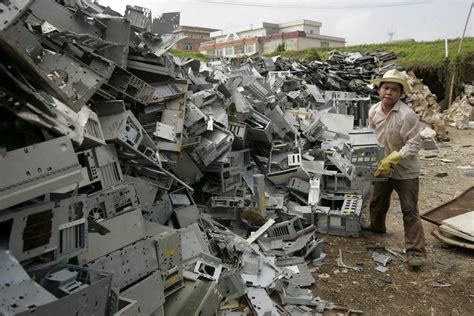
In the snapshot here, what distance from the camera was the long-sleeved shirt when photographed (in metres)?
4.08

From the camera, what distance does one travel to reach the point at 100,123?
10.7 feet

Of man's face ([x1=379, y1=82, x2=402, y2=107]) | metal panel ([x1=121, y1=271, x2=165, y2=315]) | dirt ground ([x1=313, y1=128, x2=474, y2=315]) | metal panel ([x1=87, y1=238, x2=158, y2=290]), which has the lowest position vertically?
dirt ground ([x1=313, y1=128, x2=474, y2=315])

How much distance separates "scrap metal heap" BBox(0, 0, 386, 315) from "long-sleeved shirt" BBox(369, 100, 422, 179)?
Result: 0.17 m

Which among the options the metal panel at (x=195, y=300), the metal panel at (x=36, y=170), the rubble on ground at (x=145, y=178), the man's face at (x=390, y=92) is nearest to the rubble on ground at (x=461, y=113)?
the rubble on ground at (x=145, y=178)

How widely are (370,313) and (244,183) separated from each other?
7.16ft

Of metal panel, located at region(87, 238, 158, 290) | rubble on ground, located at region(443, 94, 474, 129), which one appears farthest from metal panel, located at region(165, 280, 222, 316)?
rubble on ground, located at region(443, 94, 474, 129)

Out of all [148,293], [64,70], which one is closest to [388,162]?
[148,293]

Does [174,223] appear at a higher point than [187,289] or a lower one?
Answer: higher

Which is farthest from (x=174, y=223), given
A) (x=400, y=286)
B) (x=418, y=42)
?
(x=418, y=42)

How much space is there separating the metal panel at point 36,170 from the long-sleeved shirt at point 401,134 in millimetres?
3258

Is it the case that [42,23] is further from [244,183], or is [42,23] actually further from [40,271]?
[244,183]

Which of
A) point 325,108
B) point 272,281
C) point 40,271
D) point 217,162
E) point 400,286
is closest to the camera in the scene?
point 40,271

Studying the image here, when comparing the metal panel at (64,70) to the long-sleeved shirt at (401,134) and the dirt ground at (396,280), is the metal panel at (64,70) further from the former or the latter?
the long-sleeved shirt at (401,134)

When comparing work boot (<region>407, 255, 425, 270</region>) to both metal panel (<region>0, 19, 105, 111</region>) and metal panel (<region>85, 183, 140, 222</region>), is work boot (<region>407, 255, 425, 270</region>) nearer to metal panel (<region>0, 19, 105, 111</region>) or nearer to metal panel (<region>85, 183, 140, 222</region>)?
metal panel (<region>85, 183, 140, 222</region>)
